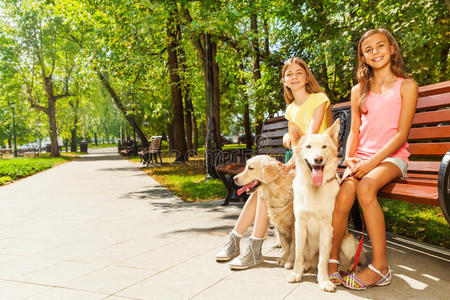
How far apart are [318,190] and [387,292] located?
864mm

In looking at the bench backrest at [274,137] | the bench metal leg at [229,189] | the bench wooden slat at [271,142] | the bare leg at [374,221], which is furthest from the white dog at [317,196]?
the bench metal leg at [229,189]

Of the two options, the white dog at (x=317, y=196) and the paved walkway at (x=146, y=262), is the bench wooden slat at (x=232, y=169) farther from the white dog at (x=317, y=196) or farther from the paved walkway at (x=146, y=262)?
the white dog at (x=317, y=196)

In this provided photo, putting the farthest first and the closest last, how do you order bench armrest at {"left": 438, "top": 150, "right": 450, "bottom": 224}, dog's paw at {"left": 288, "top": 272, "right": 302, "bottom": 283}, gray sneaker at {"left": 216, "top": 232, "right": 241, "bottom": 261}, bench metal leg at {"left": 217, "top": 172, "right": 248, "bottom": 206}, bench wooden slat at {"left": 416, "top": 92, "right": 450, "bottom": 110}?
bench metal leg at {"left": 217, "top": 172, "right": 248, "bottom": 206}
gray sneaker at {"left": 216, "top": 232, "right": 241, "bottom": 261}
bench wooden slat at {"left": 416, "top": 92, "right": 450, "bottom": 110}
dog's paw at {"left": 288, "top": 272, "right": 302, "bottom": 283}
bench armrest at {"left": 438, "top": 150, "right": 450, "bottom": 224}

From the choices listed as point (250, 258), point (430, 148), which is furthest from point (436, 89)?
point (250, 258)

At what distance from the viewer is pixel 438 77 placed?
10.2 metres

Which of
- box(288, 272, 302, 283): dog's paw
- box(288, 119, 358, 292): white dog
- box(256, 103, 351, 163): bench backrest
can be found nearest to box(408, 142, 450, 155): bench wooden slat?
box(256, 103, 351, 163): bench backrest

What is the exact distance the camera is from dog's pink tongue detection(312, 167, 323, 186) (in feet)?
8.47

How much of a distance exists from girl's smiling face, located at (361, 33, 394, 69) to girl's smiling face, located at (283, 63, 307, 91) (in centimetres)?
60

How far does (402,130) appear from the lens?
2.88m

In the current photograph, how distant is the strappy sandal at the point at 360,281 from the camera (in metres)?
2.61

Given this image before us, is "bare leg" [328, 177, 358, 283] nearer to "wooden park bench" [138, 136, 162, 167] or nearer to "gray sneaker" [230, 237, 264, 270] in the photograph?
"gray sneaker" [230, 237, 264, 270]

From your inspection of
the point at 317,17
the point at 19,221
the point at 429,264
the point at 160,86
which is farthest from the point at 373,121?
Result: the point at 160,86

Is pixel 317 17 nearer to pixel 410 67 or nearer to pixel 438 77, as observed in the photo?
pixel 410 67

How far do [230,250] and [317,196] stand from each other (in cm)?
115
